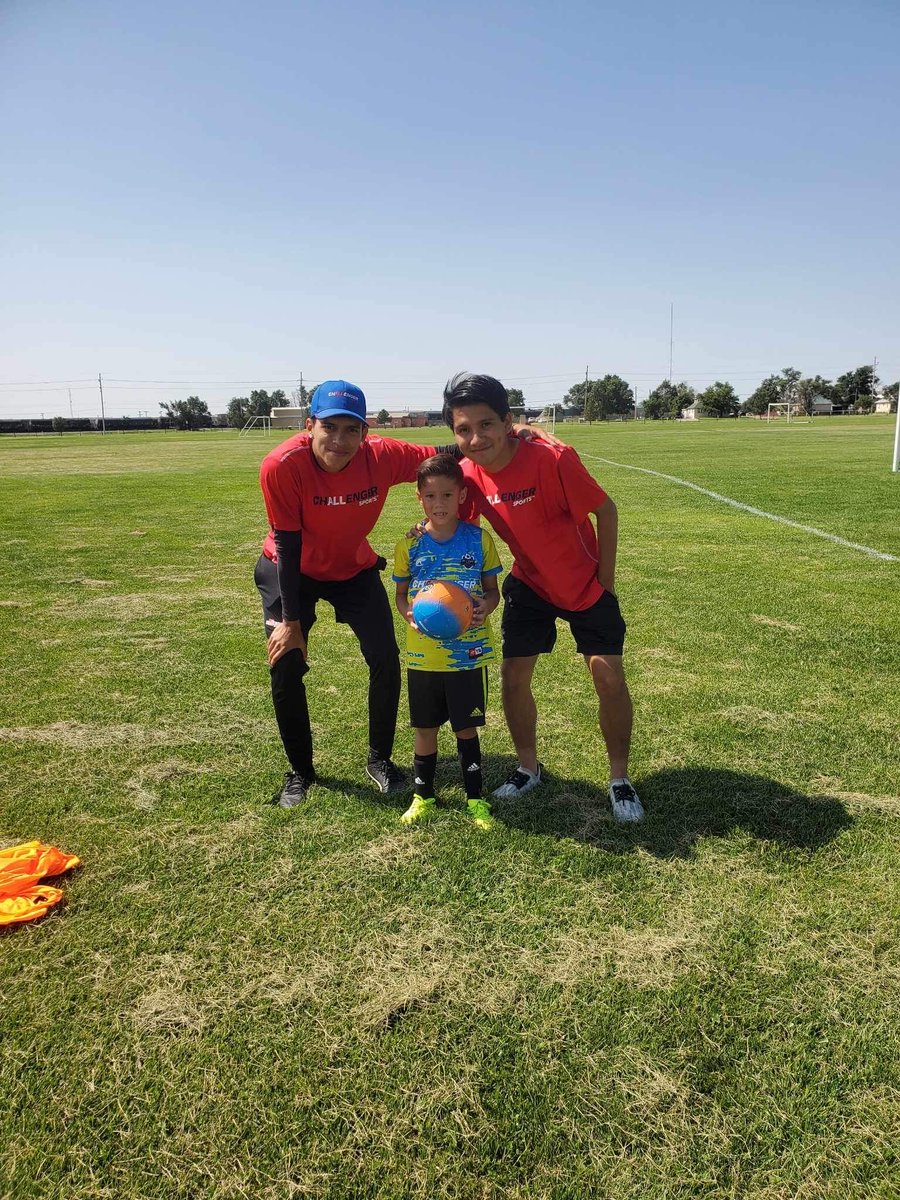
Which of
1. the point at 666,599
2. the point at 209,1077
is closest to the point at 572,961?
the point at 209,1077

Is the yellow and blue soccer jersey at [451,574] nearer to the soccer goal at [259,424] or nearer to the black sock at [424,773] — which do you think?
the black sock at [424,773]

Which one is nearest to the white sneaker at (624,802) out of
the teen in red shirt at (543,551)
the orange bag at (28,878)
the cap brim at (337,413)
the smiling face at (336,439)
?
the teen in red shirt at (543,551)

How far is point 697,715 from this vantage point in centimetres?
497

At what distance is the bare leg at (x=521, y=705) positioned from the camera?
159 inches

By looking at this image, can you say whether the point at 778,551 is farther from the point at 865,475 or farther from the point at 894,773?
the point at 865,475

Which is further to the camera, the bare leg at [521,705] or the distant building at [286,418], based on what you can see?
the distant building at [286,418]

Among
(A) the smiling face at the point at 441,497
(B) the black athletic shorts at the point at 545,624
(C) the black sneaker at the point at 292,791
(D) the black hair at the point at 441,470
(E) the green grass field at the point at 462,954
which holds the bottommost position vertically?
(E) the green grass field at the point at 462,954

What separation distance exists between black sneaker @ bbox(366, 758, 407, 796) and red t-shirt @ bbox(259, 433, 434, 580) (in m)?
1.03

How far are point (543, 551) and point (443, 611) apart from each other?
57 centimetres

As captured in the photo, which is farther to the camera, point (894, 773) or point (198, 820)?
point (894, 773)

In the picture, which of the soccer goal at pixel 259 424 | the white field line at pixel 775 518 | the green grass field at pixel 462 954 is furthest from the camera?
the soccer goal at pixel 259 424

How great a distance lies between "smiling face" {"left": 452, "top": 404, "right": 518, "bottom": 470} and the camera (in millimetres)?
3535

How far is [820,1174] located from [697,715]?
10.3 ft

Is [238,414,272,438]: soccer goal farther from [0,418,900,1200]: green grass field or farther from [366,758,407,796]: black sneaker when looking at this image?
[366,758,407,796]: black sneaker
